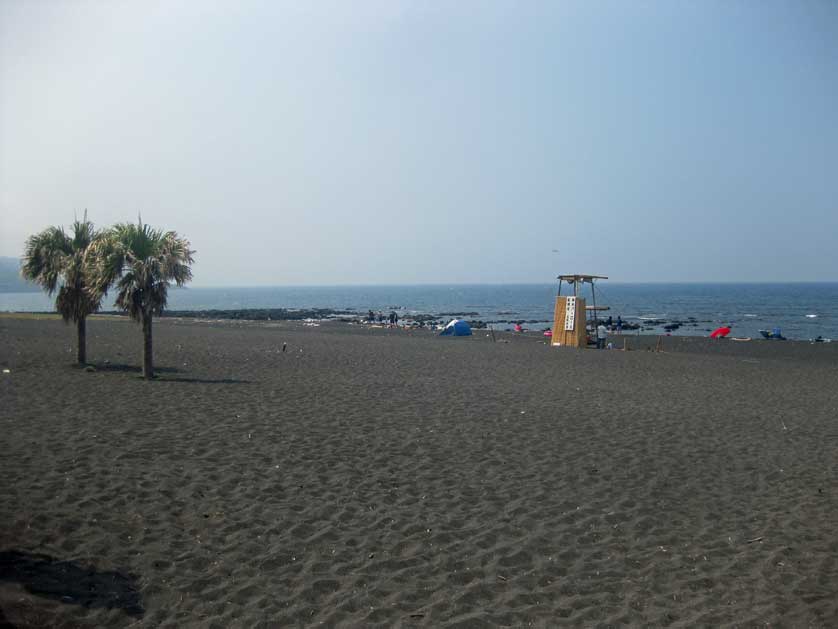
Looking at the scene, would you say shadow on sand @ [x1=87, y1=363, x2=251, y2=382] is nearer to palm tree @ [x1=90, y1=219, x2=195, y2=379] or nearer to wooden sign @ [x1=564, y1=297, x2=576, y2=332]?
palm tree @ [x1=90, y1=219, x2=195, y2=379]

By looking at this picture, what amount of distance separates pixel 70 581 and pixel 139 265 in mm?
11168

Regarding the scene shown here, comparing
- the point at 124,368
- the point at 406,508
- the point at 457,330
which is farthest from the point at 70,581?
the point at 457,330

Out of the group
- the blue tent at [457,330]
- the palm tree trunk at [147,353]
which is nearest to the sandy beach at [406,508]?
the palm tree trunk at [147,353]

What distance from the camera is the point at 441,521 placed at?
6824 millimetres

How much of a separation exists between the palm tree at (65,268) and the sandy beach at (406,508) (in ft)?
9.88

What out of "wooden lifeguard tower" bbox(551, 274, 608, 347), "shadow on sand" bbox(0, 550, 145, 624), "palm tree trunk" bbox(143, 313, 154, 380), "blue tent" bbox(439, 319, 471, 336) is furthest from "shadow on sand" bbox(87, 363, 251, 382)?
"blue tent" bbox(439, 319, 471, 336)

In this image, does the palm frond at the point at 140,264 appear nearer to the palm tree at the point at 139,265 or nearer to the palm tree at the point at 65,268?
the palm tree at the point at 139,265

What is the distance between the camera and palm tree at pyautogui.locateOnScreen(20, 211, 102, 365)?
685 inches

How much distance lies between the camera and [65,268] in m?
17.5

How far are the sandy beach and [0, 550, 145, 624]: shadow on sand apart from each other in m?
0.02

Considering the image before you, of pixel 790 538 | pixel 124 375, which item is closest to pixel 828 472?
pixel 790 538

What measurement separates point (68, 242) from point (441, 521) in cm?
1548

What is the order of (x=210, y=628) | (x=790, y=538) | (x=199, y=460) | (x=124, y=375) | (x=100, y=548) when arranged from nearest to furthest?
(x=210, y=628)
(x=100, y=548)
(x=790, y=538)
(x=199, y=460)
(x=124, y=375)

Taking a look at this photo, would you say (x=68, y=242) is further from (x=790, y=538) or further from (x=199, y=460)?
(x=790, y=538)
